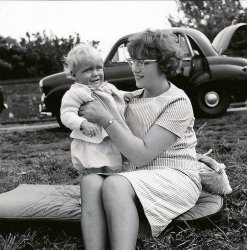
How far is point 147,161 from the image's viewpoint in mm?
2705

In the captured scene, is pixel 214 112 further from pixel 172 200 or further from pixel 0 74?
pixel 0 74

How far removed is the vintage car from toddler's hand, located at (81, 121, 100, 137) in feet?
19.9

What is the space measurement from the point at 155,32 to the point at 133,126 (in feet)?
1.68

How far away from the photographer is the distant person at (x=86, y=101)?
2908 millimetres

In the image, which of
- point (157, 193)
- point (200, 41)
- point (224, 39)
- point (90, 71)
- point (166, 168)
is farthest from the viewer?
point (224, 39)

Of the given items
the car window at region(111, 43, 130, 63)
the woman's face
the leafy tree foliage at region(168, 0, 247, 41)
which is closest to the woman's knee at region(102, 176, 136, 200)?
the woman's face

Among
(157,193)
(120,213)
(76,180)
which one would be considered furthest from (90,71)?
(76,180)

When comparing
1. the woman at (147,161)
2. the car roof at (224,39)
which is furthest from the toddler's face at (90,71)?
the car roof at (224,39)

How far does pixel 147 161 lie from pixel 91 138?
0.40 meters

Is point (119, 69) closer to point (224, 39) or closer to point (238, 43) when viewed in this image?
point (224, 39)

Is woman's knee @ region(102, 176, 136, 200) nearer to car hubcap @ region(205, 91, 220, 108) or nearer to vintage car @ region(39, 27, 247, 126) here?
vintage car @ region(39, 27, 247, 126)

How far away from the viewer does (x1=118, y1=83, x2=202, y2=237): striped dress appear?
8.55 ft

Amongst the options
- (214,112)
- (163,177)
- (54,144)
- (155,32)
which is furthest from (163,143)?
(214,112)

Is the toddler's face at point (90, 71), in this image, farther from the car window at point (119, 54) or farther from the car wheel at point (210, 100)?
the car wheel at point (210, 100)
